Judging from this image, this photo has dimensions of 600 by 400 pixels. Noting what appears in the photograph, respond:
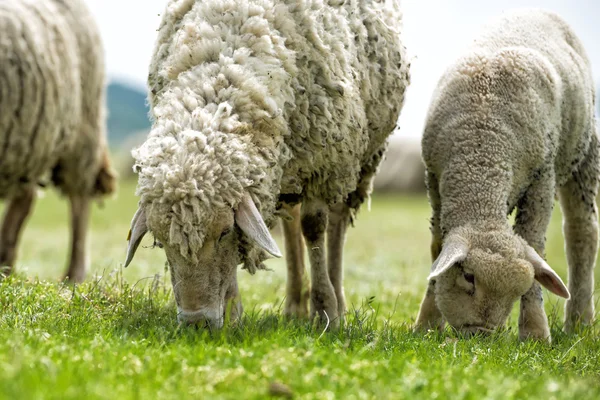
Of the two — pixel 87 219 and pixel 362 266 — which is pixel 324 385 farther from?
pixel 362 266

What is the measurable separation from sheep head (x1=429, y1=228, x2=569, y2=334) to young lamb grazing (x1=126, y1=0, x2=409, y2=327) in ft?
3.02

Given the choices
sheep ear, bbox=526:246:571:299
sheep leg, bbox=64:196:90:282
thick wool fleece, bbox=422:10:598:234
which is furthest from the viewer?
sheep leg, bbox=64:196:90:282

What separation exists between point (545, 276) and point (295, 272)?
2130 mm

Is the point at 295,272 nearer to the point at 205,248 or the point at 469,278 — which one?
the point at 469,278

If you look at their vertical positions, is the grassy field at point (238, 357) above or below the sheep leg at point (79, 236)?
above

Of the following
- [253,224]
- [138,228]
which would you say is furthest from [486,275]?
[138,228]

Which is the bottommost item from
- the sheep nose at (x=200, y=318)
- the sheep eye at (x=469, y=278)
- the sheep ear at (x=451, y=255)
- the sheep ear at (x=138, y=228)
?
the sheep nose at (x=200, y=318)

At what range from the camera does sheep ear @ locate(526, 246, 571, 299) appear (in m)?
4.59

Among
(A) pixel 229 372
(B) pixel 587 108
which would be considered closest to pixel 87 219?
(B) pixel 587 108

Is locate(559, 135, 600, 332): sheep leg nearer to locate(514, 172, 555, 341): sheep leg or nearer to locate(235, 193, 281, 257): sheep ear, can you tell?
locate(514, 172, 555, 341): sheep leg

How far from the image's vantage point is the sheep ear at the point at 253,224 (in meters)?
3.75

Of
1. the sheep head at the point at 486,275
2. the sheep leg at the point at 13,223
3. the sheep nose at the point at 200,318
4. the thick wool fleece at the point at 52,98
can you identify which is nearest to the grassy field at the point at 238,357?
the sheep nose at the point at 200,318

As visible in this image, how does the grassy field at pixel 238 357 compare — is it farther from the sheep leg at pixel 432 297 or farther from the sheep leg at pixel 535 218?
the sheep leg at pixel 535 218

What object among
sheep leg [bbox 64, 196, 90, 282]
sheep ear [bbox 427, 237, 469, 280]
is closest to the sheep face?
sheep ear [bbox 427, 237, 469, 280]
